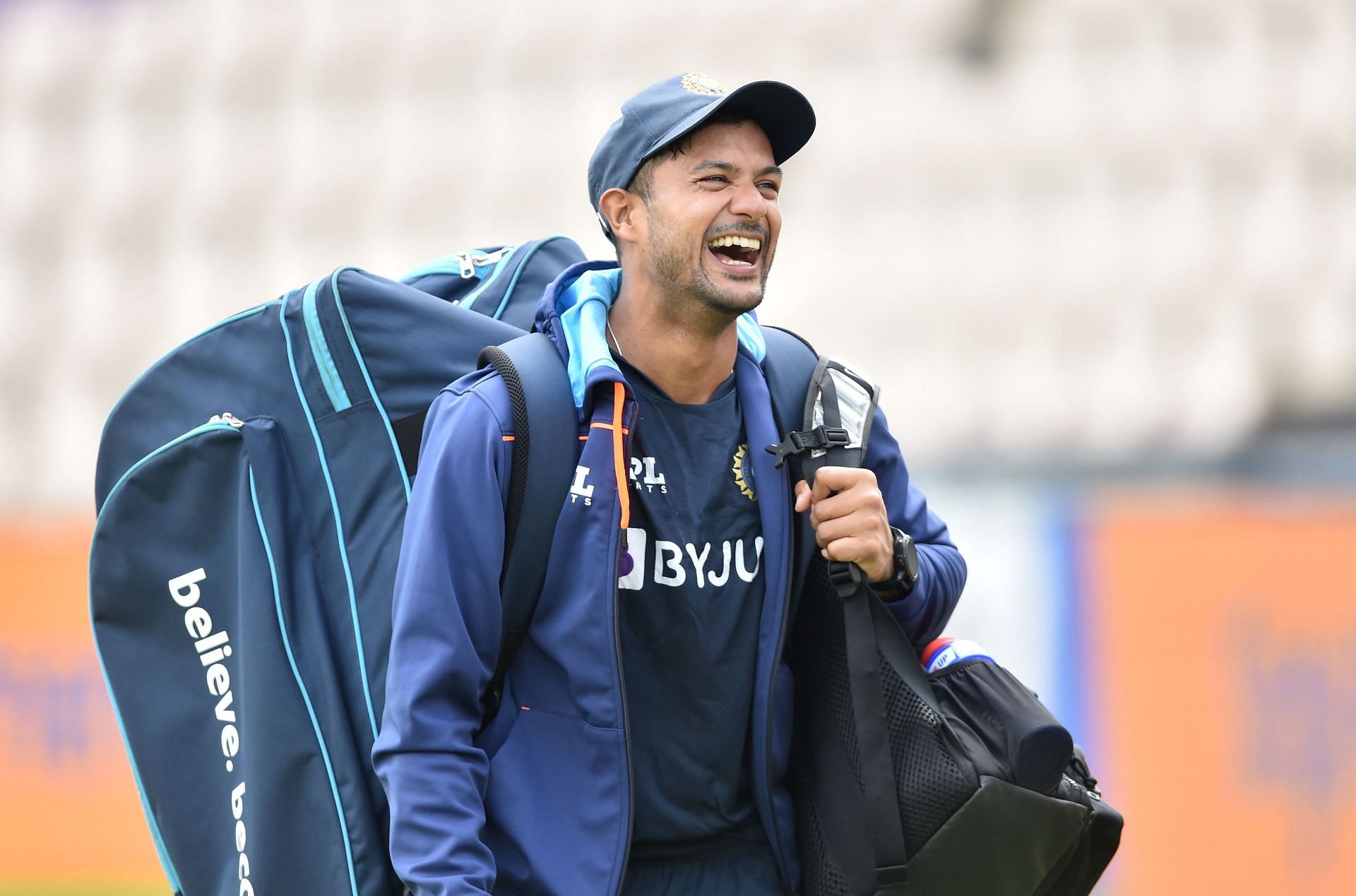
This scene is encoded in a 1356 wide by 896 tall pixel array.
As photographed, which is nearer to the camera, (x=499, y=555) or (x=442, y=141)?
(x=499, y=555)

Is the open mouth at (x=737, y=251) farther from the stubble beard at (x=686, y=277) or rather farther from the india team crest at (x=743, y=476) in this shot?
the india team crest at (x=743, y=476)

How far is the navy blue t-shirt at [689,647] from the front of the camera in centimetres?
235

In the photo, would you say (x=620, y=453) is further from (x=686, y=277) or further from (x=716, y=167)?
(x=716, y=167)

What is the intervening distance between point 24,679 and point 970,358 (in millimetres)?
4831

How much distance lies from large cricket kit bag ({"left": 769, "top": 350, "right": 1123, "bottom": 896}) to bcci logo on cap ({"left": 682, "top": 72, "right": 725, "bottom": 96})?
0.51m

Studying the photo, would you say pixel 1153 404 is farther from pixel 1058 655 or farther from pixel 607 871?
pixel 607 871

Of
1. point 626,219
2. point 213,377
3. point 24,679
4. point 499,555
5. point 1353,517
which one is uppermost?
point 626,219

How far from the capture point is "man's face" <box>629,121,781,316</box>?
2.51 metres

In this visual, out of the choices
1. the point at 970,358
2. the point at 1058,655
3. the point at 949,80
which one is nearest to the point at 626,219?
the point at 1058,655

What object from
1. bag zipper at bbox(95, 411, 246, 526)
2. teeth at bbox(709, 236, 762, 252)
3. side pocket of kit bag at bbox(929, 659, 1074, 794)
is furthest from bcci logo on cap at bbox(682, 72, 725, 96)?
side pocket of kit bag at bbox(929, 659, 1074, 794)

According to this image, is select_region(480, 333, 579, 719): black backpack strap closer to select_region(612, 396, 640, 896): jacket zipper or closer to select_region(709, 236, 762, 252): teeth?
select_region(612, 396, 640, 896): jacket zipper

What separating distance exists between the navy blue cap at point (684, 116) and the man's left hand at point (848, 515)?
0.58m

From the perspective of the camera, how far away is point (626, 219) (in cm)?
264

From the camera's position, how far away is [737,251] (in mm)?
2584
